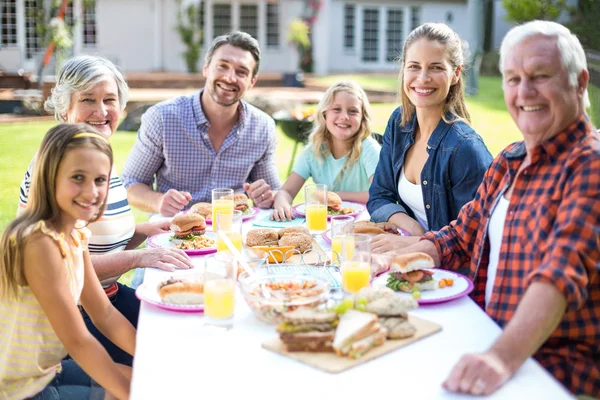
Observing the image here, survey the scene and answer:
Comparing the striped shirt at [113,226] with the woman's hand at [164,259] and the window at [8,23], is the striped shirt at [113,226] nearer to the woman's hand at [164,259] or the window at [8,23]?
the woman's hand at [164,259]

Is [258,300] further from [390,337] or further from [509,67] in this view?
[509,67]

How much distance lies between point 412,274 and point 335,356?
25.1 inches

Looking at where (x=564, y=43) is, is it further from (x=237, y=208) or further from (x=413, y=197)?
(x=237, y=208)

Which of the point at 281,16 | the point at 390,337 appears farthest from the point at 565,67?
the point at 281,16

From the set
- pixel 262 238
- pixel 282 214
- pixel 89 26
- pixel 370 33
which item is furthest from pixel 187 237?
pixel 370 33

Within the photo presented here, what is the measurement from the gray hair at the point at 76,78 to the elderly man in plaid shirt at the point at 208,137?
3.11ft

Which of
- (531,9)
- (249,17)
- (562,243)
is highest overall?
(531,9)

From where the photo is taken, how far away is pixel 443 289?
2.38 m

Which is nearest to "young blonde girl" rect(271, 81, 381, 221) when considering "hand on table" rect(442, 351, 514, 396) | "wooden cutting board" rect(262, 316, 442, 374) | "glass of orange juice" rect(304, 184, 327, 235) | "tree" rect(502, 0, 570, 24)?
"glass of orange juice" rect(304, 184, 327, 235)

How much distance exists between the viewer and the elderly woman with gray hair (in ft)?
10.1

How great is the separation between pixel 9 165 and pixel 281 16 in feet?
51.9

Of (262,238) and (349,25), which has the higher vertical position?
(349,25)

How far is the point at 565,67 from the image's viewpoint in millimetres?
2129

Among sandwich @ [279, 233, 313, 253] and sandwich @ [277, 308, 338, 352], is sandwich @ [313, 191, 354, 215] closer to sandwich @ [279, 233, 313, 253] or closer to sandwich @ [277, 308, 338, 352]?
sandwich @ [279, 233, 313, 253]
